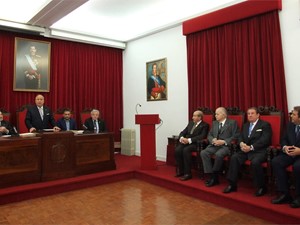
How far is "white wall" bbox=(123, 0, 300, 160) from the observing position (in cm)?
363

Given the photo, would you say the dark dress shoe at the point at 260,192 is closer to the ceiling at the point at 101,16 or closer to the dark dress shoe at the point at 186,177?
the dark dress shoe at the point at 186,177

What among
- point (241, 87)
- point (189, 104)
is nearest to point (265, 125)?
point (241, 87)

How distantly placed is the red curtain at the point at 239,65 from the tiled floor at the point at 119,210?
5.88ft

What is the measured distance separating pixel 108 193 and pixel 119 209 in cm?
67

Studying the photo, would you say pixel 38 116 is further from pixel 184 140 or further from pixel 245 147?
pixel 245 147

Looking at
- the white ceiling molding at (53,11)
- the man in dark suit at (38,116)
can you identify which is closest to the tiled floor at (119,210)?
the man in dark suit at (38,116)

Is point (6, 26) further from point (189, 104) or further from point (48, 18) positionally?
point (189, 104)

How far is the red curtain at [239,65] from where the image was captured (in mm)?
3781

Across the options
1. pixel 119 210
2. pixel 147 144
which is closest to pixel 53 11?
pixel 147 144

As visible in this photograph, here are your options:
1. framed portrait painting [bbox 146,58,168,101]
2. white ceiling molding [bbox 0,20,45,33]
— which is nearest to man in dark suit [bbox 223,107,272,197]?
framed portrait painting [bbox 146,58,168,101]

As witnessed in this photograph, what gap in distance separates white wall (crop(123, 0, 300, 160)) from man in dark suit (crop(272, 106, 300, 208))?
723mm

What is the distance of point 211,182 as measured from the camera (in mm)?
3584

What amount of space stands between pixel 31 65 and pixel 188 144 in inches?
140

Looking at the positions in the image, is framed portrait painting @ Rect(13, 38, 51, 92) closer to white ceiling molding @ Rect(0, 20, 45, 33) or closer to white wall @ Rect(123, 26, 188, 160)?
white ceiling molding @ Rect(0, 20, 45, 33)
